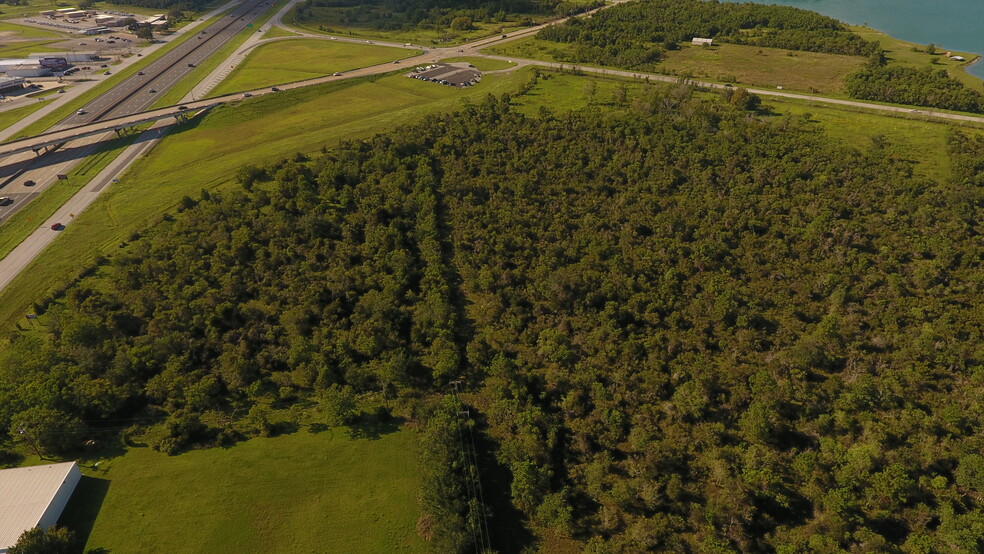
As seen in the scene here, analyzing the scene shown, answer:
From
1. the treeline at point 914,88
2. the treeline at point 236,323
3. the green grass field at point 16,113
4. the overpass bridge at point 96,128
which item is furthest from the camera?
the green grass field at point 16,113

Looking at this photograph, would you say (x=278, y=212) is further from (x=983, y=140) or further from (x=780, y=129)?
(x=983, y=140)

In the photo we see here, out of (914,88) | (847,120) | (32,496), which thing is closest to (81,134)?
(32,496)

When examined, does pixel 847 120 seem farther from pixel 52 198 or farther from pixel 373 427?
pixel 52 198

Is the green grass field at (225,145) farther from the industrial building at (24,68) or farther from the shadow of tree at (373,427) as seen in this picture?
the industrial building at (24,68)

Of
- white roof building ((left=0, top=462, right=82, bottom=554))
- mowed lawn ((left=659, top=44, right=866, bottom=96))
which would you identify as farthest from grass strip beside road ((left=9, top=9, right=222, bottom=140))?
mowed lawn ((left=659, top=44, right=866, bottom=96))

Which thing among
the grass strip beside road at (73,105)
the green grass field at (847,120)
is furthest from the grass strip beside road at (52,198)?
the green grass field at (847,120)

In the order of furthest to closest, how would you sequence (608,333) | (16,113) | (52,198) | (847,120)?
(16,113), (847,120), (52,198), (608,333)
